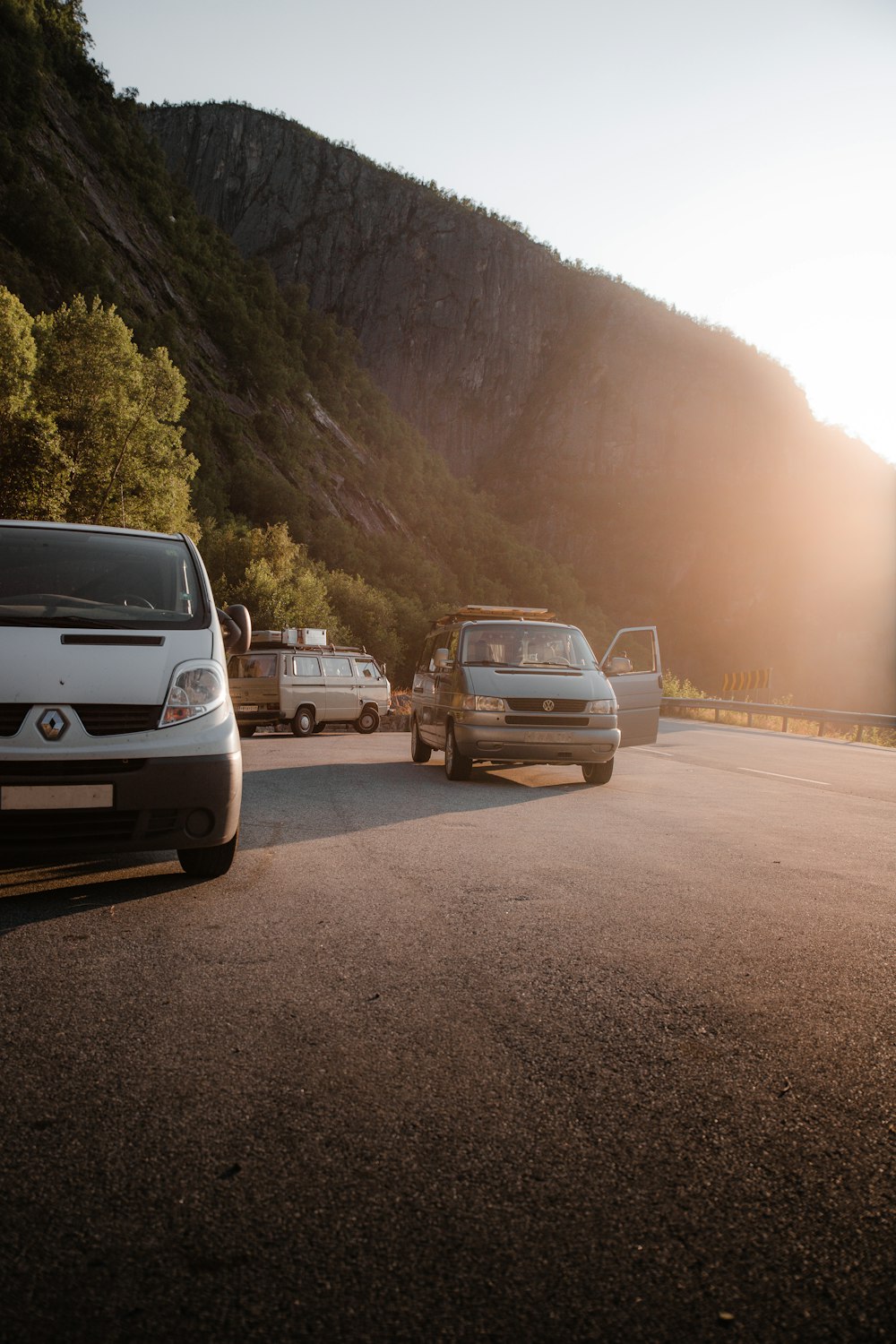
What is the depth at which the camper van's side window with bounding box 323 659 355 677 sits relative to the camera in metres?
22.5

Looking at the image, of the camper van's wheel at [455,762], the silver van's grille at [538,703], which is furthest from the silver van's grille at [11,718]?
the camper van's wheel at [455,762]

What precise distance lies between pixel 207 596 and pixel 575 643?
6812 millimetres

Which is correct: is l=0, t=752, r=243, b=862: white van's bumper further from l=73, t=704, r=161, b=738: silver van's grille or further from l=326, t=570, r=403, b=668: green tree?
l=326, t=570, r=403, b=668: green tree

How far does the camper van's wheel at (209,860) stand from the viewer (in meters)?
5.73

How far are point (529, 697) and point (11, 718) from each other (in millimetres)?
6975

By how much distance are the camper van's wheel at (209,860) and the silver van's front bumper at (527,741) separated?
217 inches

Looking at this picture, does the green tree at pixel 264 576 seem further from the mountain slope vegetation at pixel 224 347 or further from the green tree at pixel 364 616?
the green tree at pixel 364 616

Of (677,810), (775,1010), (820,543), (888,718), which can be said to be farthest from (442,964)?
(820,543)

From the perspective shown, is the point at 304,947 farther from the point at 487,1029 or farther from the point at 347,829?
the point at 347,829

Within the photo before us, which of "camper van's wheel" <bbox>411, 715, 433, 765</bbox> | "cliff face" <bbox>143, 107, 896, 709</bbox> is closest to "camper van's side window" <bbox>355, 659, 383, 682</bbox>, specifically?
"camper van's wheel" <bbox>411, 715, 433, 765</bbox>

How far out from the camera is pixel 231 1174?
7.79 feet

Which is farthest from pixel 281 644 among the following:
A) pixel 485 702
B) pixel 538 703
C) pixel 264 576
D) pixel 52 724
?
pixel 264 576

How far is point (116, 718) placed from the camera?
16.6ft

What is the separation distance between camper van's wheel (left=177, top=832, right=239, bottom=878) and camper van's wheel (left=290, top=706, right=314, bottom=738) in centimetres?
1608
